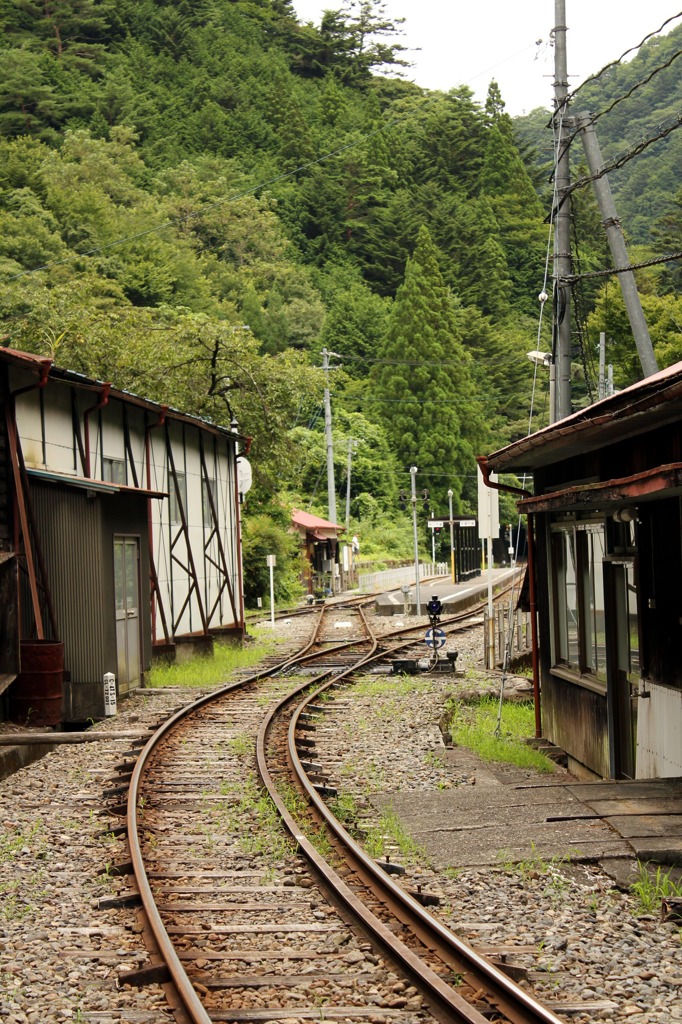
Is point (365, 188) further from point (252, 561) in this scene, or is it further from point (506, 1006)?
point (506, 1006)

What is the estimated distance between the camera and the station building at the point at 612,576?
324 inches

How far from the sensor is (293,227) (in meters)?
94.1

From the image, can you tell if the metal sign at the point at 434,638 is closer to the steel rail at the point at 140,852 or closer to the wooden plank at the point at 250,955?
the steel rail at the point at 140,852

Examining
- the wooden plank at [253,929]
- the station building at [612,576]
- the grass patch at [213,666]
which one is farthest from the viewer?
the grass patch at [213,666]

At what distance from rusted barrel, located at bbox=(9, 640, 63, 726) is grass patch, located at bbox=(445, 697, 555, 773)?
15.0ft

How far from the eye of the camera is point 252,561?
37812mm

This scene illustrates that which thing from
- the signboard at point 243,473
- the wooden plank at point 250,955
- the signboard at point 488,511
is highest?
the signboard at point 243,473

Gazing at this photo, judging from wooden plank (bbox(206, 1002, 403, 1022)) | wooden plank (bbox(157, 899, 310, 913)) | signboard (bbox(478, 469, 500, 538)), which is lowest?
wooden plank (bbox(157, 899, 310, 913))

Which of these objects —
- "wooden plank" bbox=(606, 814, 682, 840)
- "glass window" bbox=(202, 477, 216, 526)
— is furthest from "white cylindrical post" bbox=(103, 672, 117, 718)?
"glass window" bbox=(202, 477, 216, 526)

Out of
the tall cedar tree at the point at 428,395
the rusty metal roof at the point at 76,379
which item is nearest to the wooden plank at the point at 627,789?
the rusty metal roof at the point at 76,379

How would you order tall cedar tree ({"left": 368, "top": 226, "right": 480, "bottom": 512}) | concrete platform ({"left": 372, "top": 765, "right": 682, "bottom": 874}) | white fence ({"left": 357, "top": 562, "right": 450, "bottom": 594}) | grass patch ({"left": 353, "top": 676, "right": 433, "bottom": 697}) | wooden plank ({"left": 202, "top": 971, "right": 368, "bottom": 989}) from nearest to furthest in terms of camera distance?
wooden plank ({"left": 202, "top": 971, "right": 368, "bottom": 989}), concrete platform ({"left": 372, "top": 765, "right": 682, "bottom": 874}), grass patch ({"left": 353, "top": 676, "right": 433, "bottom": 697}), white fence ({"left": 357, "top": 562, "right": 450, "bottom": 594}), tall cedar tree ({"left": 368, "top": 226, "right": 480, "bottom": 512})

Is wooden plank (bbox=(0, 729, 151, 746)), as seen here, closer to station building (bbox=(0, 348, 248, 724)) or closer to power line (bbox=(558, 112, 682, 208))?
station building (bbox=(0, 348, 248, 724))

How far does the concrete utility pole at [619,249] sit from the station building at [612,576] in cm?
194

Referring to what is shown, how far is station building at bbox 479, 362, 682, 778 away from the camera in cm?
822
